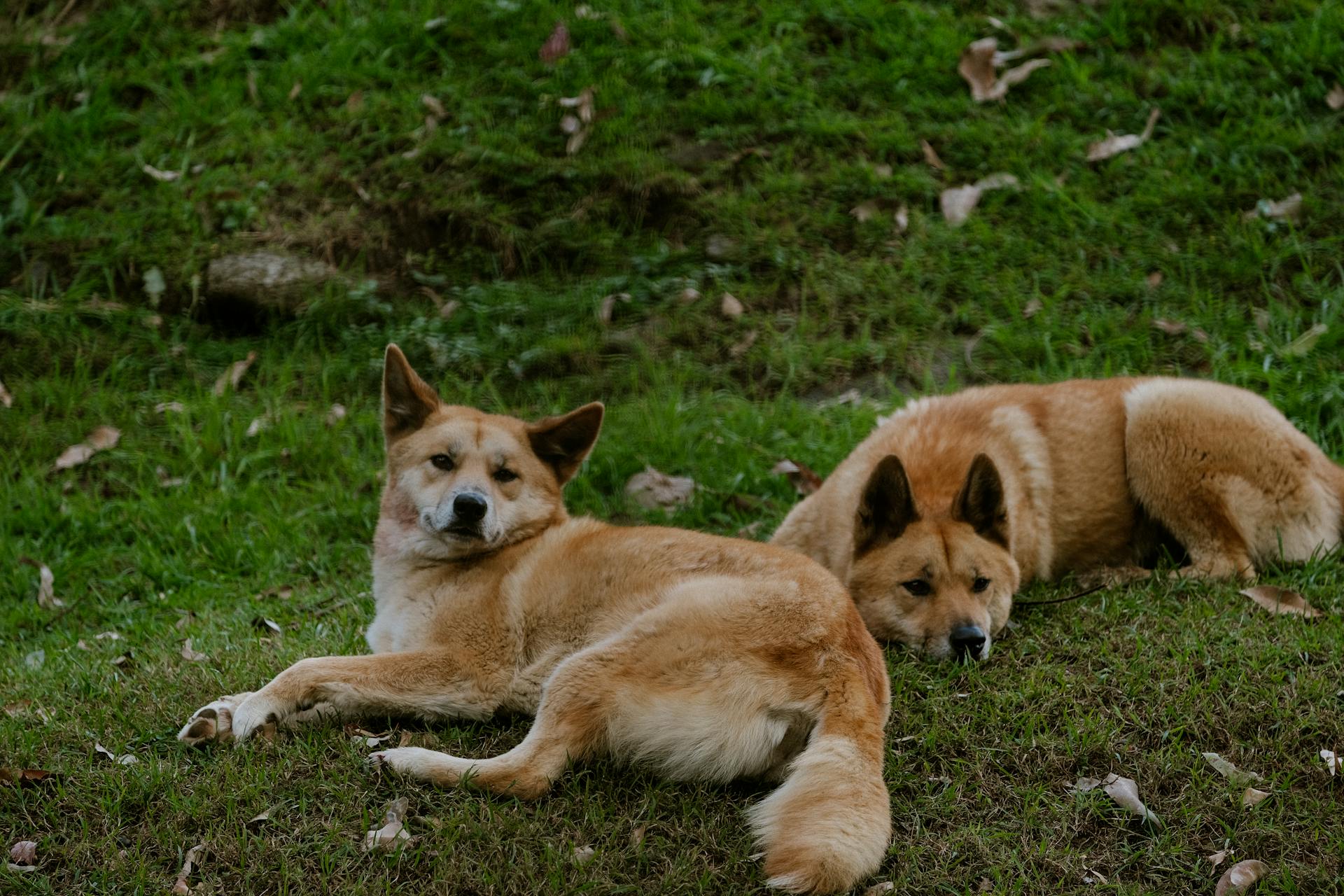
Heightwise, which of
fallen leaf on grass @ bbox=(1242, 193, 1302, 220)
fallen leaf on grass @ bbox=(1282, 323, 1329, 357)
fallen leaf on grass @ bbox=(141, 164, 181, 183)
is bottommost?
fallen leaf on grass @ bbox=(1282, 323, 1329, 357)

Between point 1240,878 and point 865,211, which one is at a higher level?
point 1240,878

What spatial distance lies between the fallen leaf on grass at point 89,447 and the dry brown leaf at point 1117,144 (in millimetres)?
6591

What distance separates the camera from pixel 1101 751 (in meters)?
3.79

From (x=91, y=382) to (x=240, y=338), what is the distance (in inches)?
36.9

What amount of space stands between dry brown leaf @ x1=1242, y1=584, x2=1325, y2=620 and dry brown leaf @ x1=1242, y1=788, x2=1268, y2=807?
1432mm

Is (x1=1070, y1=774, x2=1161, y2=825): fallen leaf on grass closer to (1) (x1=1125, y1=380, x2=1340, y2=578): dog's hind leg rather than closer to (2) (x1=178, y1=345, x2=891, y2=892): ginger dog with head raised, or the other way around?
(2) (x1=178, y1=345, x2=891, y2=892): ginger dog with head raised

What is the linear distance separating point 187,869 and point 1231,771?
119 inches

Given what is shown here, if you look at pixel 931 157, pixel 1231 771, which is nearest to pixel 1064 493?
pixel 1231 771

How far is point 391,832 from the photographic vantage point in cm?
335

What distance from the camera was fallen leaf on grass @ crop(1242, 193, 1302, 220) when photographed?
774 cm

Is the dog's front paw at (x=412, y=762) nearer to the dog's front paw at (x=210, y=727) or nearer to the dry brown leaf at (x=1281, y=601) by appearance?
the dog's front paw at (x=210, y=727)

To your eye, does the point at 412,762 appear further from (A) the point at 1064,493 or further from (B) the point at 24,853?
(A) the point at 1064,493

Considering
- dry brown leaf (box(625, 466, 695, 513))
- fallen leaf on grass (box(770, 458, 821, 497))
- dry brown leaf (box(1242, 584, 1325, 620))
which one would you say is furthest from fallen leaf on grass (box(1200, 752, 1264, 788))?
dry brown leaf (box(625, 466, 695, 513))

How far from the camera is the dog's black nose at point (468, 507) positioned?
4.37m
